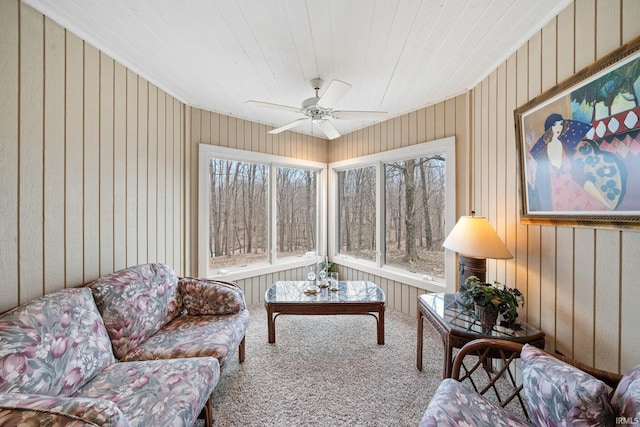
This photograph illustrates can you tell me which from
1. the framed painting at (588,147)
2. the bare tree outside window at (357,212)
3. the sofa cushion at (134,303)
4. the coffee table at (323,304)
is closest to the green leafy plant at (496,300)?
the framed painting at (588,147)

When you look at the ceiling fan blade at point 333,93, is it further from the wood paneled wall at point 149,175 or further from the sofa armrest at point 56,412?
the sofa armrest at point 56,412

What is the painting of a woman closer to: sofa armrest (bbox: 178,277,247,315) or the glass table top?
the glass table top

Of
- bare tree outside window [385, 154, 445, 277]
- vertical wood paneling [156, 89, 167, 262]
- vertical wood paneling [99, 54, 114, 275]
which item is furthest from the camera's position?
bare tree outside window [385, 154, 445, 277]

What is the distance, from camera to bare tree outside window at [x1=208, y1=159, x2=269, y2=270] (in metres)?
3.05

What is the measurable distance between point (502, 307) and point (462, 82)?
2000mm

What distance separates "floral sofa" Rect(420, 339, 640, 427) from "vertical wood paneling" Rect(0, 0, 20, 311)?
7.33 ft

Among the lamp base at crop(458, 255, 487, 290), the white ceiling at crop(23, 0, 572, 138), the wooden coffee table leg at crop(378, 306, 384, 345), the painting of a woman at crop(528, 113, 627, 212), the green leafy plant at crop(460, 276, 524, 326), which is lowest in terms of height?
the wooden coffee table leg at crop(378, 306, 384, 345)

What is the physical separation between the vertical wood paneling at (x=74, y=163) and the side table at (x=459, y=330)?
101 inches

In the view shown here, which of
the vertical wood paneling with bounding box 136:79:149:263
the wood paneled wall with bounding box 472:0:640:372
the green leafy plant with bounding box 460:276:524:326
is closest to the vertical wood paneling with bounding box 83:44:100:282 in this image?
the vertical wood paneling with bounding box 136:79:149:263

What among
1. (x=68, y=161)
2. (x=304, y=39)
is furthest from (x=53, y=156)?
(x=304, y=39)

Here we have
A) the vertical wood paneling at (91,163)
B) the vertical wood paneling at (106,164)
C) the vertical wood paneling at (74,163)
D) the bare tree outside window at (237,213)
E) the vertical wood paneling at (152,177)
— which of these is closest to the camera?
the vertical wood paneling at (74,163)

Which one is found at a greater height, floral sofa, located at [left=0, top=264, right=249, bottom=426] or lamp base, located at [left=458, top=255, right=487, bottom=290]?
lamp base, located at [left=458, top=255, right=487, bottom=290]

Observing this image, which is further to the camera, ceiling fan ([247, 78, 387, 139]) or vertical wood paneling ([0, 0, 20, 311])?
ceiling fan ([247, 78, 387, 139])

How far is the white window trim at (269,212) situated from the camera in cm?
286
